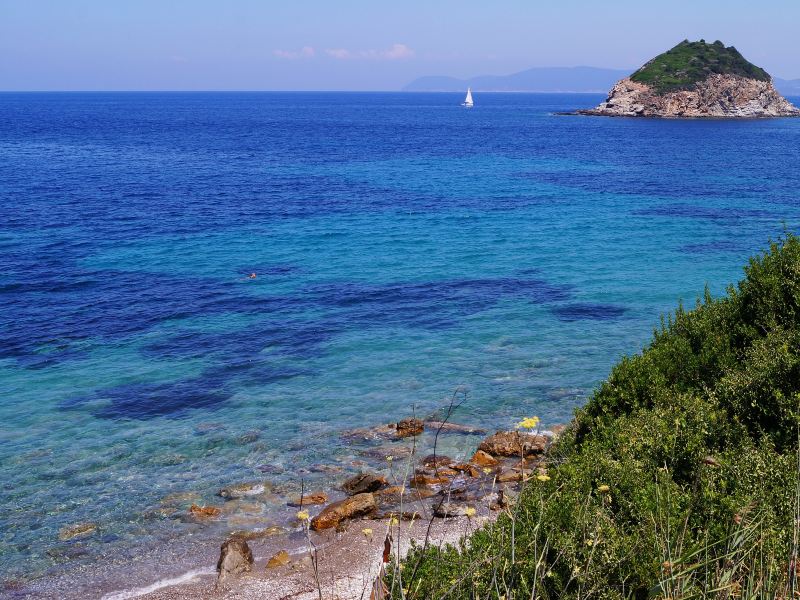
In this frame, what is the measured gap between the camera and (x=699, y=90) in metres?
159

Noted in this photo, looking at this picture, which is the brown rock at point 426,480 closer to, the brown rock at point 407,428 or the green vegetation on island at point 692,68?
the brown rock at point 407,428

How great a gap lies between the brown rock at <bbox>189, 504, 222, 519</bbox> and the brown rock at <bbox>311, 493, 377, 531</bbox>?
8.17ft

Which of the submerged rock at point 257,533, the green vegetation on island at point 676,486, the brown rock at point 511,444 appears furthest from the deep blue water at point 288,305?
the green vegetation on island at point 676,486

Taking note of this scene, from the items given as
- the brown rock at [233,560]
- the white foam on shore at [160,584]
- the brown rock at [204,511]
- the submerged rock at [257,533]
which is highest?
the brown rock at [233,560]

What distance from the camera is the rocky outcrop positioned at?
520 ft

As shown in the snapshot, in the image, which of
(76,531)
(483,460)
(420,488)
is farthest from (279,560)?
(483,460)

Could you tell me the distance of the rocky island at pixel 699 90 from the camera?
15912cm

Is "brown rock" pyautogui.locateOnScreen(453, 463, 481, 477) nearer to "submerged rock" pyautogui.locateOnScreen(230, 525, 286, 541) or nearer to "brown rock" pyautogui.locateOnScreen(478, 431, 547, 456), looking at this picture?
"brown rock" pyautogui.locateOnScreen(478, 431, 547, 456)

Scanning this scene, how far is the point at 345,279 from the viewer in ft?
124

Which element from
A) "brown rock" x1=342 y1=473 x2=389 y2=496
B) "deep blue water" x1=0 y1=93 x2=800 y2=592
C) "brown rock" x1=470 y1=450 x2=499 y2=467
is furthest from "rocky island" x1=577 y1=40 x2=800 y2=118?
"brown rock" x1=342 y1=473 x2=389 y2=496

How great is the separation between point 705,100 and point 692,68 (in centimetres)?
997

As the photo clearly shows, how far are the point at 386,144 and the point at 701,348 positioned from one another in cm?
9529

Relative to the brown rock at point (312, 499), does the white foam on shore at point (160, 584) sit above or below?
below

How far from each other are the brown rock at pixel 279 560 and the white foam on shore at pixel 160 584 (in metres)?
1.18
